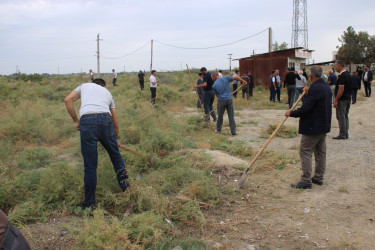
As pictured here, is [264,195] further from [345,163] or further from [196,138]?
[196,138]

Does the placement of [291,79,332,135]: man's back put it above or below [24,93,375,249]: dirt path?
above

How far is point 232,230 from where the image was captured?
3.53 metres

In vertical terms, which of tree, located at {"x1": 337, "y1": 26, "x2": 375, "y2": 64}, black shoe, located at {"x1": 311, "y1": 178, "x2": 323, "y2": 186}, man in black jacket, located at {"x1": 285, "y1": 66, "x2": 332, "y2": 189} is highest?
tree, located at {"x1": 337, "y1": 26, "x2": 375, "y2": 64}

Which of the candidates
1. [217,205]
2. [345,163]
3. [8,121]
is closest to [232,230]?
[217,205]

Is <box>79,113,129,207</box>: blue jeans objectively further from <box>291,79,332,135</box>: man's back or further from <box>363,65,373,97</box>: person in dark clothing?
<box>363,65,373,97</box>: person in dark clothing

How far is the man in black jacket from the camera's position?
446 centimetres

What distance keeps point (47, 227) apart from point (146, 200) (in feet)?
3.88

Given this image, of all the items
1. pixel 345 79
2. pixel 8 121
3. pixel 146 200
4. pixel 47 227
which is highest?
pixel 345 79

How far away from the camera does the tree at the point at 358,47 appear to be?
4303cm

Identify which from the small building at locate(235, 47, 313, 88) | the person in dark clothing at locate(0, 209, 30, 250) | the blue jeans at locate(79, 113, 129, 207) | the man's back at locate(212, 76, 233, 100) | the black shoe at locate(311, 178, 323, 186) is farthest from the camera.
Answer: the small building at locate(235, 47, 313, 88)

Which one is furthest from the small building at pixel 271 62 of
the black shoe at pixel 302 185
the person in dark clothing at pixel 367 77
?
the black shoe at pixel 302 185

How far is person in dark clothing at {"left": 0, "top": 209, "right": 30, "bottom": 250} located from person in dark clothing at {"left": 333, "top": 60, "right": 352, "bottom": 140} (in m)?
6.74

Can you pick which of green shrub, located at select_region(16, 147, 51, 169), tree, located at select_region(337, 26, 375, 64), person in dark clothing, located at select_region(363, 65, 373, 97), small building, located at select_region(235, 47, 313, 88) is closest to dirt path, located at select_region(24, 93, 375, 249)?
green shrub, located at select_region(16, 147, 51, 169)

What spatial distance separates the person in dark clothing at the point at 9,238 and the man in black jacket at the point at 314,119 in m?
3.84
